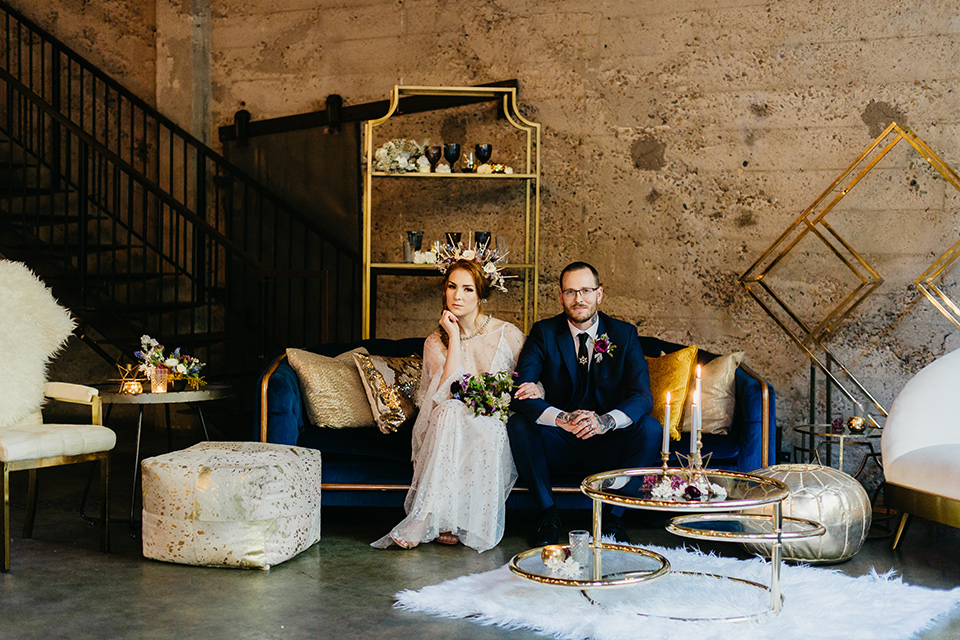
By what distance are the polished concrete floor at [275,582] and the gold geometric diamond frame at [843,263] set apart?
0.96m

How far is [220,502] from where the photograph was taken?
10.5 ft

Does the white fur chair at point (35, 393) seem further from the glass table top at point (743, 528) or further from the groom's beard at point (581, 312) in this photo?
the glass table top at point (743, 528)

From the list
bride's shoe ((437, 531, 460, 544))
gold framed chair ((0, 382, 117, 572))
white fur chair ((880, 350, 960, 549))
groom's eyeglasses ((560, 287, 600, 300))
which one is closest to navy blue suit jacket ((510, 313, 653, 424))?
groom's eyeglasses ((560, 287, 600, 300))

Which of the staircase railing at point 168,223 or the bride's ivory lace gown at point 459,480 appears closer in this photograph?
the bride's ivory lace gown at point 459,480

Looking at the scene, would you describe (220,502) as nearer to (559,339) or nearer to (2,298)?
(2,298)

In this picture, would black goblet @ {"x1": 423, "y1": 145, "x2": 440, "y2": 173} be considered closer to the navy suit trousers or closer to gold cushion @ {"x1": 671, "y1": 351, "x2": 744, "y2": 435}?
the navy suit trousers

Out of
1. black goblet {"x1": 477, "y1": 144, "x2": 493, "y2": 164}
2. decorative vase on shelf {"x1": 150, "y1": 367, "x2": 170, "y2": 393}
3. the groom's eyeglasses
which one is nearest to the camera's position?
decorative vase on shelf {"x1": 150, "y1": 367, "x2": 170, "y2": 393}

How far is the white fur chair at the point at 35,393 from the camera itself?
3262mm

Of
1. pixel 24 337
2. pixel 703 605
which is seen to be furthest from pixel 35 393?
pixel 703 605

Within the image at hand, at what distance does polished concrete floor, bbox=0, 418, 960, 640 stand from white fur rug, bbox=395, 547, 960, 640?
0.08 metres

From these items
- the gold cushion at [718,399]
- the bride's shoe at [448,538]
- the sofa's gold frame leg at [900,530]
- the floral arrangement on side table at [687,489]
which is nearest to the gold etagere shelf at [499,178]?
the gold cushion at [718,399]

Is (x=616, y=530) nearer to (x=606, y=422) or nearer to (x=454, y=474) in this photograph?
(x=606, y=422)

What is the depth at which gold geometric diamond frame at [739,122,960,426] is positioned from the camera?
4.28 meters

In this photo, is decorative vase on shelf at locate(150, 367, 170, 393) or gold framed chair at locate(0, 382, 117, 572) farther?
decorative vase on shelf at locate(150, 367, 170, 393)
